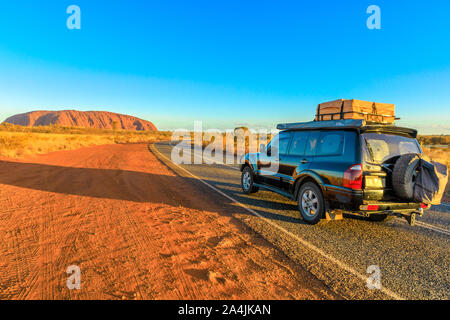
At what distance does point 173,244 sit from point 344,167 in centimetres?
319

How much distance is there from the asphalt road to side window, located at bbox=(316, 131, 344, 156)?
1500 mm

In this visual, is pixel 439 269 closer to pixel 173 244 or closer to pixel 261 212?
pixel 261 212

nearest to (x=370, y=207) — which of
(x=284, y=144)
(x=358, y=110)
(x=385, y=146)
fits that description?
(x=385, y=146)

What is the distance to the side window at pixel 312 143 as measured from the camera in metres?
4.91

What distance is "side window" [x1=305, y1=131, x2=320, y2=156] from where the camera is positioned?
491 centimetres

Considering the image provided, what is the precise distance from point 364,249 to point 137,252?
3527 mm

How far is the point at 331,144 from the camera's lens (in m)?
4.51

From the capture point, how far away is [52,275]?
2762mm

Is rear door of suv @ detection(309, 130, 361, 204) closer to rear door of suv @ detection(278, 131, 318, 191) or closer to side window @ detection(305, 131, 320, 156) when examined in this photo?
side window @ detection(305, 131, 320, 156)

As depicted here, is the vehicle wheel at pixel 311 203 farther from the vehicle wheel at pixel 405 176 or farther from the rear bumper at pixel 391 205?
the vehicle wheel at pixel 405 176

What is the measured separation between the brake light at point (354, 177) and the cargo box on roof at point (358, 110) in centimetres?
175

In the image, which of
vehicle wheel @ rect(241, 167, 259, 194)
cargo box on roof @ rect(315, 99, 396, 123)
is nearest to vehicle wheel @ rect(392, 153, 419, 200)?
cargo box on roof @ rect(315, 99, 396, 123)
